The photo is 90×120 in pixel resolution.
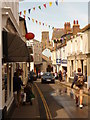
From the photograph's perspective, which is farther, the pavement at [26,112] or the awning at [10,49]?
the pavement at [26,112]

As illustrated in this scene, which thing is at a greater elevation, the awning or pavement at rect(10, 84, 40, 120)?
the awning

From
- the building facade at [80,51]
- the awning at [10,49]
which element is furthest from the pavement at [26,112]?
the building facade at [80,51]

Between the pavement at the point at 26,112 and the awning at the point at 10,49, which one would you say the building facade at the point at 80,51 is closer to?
the pavement at the point at 26,112

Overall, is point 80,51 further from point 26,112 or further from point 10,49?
point 10,49

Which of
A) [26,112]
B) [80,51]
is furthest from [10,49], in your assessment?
[80,51]

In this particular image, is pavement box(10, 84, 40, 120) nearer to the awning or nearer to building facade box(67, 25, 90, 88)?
the awning

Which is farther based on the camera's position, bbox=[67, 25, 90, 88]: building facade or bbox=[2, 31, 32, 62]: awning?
bbox=[67, 25, 90, 88]: building facade

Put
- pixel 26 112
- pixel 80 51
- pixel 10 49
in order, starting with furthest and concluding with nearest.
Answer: pixel 80 51
pixel 26 112
pixel 10 49

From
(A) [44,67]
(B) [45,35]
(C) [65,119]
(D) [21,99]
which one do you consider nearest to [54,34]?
(A) [44,67]

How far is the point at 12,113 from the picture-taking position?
34.0 ft

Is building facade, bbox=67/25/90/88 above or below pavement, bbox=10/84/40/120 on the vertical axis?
above

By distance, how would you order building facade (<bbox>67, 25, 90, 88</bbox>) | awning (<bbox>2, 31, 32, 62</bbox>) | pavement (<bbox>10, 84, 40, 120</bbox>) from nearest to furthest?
1. awning (<bbox>2, 31, 32, 62</bbox>)
2. pavement (<bbox>10, 84, 40, 120</bbox>)
3. building facade (<bbox>67, 25, 90, 88</bbox>)

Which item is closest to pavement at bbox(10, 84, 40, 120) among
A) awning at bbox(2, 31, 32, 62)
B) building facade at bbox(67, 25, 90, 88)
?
awning at bbox(2, 31, 32, 62)

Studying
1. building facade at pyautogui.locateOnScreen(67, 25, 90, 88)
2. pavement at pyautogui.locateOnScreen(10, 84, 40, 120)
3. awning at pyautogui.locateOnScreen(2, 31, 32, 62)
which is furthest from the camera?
building facade at pyautogui.locateOnScreen(67, 25, 90, 88)
